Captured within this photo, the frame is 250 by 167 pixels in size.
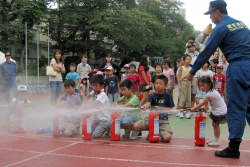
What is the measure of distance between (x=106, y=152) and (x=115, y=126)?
929mm

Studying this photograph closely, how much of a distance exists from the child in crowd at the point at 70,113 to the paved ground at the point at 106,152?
266mm

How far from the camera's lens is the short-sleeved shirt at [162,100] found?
6266 millimetres

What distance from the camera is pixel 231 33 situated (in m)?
4.76

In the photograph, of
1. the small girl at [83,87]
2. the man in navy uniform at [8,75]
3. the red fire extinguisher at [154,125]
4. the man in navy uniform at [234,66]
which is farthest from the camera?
the small girl at [83,87]

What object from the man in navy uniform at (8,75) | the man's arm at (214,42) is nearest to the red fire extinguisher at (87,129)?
the man's arm at (214,42)

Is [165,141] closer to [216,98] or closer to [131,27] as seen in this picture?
[216,98]

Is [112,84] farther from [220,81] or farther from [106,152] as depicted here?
[106,152]

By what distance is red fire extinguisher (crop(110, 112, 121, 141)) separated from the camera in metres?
6.37

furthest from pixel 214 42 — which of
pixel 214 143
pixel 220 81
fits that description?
pixel 220 81

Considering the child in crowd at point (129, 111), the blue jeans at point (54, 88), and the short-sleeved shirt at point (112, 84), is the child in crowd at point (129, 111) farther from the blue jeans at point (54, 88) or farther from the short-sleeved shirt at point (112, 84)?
the blue jeans at point (54, 88)

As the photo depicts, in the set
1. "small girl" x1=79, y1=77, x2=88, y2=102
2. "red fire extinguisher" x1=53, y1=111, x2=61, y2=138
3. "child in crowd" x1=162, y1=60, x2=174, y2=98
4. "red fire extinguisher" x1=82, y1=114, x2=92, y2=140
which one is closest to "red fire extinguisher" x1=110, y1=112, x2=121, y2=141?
"red fire extinguisher" x1=82, y1=114, x2=92, y2=140

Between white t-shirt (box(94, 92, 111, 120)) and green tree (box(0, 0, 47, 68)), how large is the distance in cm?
1642

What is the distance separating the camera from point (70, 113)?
6852 millimetres

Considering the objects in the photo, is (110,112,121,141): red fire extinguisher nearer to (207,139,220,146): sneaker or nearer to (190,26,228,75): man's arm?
(207,139,220,146): sneaker
